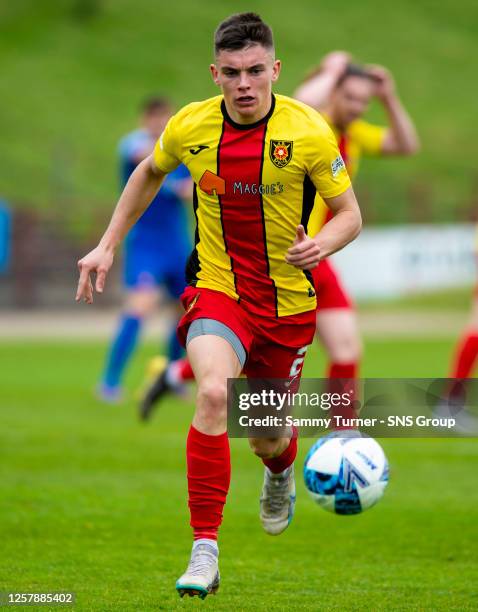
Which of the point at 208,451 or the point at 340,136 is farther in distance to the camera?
the point at 340,136

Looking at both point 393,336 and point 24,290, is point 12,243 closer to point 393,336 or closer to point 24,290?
point 24,290

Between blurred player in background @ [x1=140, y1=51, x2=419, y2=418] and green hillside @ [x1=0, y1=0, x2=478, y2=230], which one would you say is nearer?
blurred player in background @ [x1=140, y1=51, x2=419, y2=418]

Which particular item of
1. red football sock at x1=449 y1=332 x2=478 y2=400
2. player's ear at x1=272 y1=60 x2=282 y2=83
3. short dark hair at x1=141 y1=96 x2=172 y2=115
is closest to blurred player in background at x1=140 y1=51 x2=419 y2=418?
red football sock at x1=449 y1=332 x2=478 y2=400

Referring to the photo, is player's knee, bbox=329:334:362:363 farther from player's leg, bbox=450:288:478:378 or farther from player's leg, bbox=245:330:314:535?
player's leg, bbox=450:288:478:378

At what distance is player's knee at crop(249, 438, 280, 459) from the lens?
5.41 metres

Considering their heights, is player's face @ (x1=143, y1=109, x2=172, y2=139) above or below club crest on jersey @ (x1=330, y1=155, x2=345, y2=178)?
above

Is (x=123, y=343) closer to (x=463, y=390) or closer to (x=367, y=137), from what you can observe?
(x=367, y=137)

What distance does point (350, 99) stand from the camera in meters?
7.79

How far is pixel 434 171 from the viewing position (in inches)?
1598

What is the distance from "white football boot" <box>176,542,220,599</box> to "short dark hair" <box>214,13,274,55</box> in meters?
1.96

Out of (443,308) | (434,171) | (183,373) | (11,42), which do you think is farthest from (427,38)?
(183,373)

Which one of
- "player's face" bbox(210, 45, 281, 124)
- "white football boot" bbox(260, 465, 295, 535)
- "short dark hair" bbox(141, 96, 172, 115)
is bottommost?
"white football boot" bbox(260, 465, 295, 535)

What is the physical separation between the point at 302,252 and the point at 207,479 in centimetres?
94

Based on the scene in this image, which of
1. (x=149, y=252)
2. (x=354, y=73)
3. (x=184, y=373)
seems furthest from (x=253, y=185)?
(x=149, y=252)
